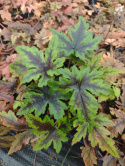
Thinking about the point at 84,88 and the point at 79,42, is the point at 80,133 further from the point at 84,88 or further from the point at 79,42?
the point at 79,42

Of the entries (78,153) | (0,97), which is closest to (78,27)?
(0,97)

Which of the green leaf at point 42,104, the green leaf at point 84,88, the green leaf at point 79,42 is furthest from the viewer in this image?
the green leaf at point 79,42

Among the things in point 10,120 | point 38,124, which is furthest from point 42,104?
point 10,120

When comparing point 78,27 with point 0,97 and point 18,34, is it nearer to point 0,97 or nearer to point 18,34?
point 18,34

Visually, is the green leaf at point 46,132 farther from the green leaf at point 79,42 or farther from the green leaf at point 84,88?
the green leaf at point 79,42

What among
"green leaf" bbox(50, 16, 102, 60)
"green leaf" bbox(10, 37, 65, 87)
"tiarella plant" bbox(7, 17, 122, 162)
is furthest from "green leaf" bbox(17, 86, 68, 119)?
"green leaf" bbox(50, 16, 102, 60)

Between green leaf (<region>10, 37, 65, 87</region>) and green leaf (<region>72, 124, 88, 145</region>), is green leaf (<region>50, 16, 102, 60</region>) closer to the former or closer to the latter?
green leaf (<region>10, 37, 65, 87</region>)

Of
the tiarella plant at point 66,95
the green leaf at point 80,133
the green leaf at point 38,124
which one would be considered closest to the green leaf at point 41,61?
the tiarella plant at point 66,95
